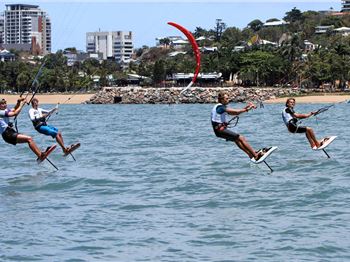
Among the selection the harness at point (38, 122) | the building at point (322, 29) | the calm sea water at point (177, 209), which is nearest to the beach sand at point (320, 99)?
the calm sea water at point (177, 209)

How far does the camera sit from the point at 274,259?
9.12 metres

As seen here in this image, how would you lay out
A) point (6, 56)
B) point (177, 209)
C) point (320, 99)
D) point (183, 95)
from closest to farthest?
point (177, 209) < point (320, 99) < point (183, 95) < point (6, 56)

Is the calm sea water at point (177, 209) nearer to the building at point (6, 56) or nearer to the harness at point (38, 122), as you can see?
the harness at point (38, 122)

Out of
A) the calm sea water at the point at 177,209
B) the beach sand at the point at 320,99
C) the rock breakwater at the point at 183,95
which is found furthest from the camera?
the rock breakwater at the point at 183,95

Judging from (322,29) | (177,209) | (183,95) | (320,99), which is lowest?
(183,95)

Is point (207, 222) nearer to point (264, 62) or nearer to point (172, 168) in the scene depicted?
point (172, 168)

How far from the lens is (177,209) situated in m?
12.1

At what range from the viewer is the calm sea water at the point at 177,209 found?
31.4 ft

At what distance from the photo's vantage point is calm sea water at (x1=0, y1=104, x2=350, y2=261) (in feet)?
31.4

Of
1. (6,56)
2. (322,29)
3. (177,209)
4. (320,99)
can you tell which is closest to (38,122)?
(177,209)

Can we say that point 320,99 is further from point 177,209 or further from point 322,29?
point 322,29

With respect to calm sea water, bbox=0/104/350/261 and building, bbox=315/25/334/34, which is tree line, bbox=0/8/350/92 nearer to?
building, bbox=315/25/334/34

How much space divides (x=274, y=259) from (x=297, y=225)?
1.62 m

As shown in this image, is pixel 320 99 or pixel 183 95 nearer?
pixel 320 99
